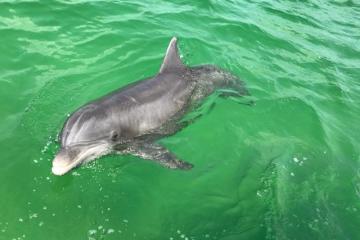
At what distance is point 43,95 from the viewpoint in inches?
307

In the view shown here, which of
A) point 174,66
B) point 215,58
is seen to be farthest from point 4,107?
point 215,58

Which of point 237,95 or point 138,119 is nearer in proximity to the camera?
point 138,119

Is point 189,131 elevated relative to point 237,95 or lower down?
lower down

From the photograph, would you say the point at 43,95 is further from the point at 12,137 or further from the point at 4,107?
the point at 12,137

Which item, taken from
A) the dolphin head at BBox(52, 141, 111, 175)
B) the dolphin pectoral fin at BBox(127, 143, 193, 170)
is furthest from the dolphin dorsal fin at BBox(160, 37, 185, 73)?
the dolphin head at BBox(52, 141, 111, 175)

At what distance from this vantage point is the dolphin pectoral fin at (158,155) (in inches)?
253

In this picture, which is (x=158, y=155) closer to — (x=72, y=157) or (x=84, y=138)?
(x=84, y=138)

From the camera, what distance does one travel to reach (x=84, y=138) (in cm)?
604

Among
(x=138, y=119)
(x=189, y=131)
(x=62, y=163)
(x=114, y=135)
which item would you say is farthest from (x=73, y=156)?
(x=189, y=131)

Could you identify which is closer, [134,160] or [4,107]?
[134,160]

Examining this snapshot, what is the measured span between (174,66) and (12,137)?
9.85ft

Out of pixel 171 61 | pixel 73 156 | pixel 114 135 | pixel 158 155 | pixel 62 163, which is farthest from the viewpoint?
pixel 171 61

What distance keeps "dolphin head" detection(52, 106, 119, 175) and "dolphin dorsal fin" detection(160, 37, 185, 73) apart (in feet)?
5.91

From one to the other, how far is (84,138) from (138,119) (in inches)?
41.1
